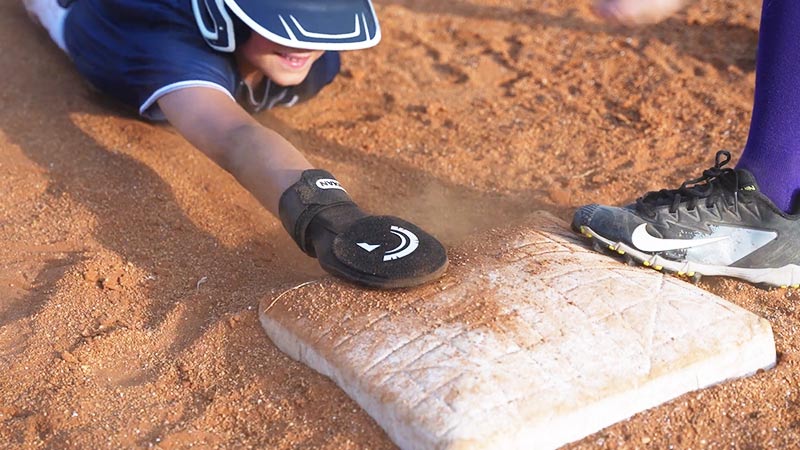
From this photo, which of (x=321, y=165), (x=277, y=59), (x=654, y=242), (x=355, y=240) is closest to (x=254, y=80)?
(x=277, y=59)

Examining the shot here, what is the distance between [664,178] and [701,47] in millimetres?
1216

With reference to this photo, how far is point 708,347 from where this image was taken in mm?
2070

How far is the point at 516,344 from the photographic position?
2.01m

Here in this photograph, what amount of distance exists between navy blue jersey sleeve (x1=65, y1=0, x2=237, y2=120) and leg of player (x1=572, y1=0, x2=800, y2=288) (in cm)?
125

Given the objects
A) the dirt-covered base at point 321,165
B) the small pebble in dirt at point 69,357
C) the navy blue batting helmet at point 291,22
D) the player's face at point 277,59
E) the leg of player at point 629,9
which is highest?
the leg of player at point 629,9

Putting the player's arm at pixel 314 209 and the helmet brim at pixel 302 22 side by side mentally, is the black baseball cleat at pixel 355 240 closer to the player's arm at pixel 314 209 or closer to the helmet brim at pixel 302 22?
the player's arm at pixel 314 209

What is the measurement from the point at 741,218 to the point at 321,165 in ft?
4.43

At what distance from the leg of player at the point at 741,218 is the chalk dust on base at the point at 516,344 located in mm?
105

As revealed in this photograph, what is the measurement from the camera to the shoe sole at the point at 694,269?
239 cm

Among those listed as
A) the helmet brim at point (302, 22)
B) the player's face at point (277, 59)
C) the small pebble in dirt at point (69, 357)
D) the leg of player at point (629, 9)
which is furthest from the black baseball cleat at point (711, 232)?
the small pebble in dirt at point (69, 357)

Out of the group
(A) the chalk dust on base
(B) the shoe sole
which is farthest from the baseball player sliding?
(B) the shoe sole

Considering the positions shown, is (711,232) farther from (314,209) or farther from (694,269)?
(314,209)

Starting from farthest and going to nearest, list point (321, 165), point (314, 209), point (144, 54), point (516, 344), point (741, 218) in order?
point (321, 165)
point (144, 54)
point (741, 218)
point (314, 209)
point (516, 344)

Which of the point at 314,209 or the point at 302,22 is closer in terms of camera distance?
the point at 314,209
